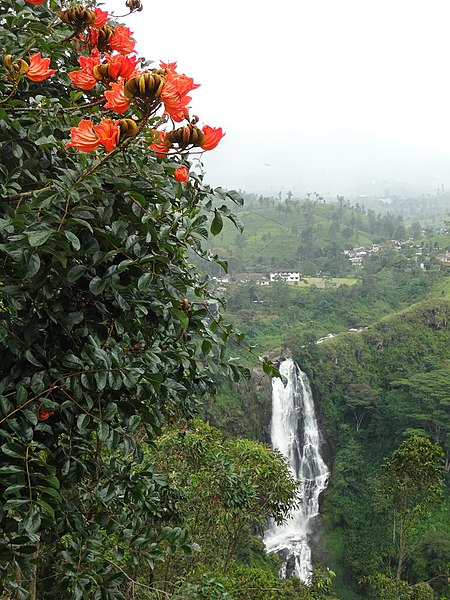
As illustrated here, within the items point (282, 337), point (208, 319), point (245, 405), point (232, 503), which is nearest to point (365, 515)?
point (245, 405)

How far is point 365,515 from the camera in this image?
1703 centimetres

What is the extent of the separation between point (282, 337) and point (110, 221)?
25217 mm

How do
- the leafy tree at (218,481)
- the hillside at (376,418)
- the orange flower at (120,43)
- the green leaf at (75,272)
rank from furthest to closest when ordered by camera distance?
the hillside at (376,418)
the leafy tree at (218,481)
the orange flower at (120,43)
the green leaf at (75,272)

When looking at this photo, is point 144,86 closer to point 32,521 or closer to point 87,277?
point 87,277

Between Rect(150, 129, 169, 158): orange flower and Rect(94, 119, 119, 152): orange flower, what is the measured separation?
12 centimetres

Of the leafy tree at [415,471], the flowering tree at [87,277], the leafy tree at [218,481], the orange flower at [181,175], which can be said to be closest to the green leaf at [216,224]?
the flowering tree at [87,277]

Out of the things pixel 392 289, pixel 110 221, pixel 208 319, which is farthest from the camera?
pixel 392 289

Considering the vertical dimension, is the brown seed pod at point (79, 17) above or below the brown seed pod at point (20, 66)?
above

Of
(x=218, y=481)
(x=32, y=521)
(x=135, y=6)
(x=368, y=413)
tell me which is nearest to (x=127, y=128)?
(x=32, y=521)

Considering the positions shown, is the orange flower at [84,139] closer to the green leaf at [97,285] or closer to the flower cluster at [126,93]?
the flower cluster at [126,93]

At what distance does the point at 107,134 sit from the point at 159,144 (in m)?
0.21

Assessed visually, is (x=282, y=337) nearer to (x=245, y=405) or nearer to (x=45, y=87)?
(x=245, y=405)

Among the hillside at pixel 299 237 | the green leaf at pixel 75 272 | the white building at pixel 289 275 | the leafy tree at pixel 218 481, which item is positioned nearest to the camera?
the green leaf at pixel 75 272

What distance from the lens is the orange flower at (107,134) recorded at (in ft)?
2.55
